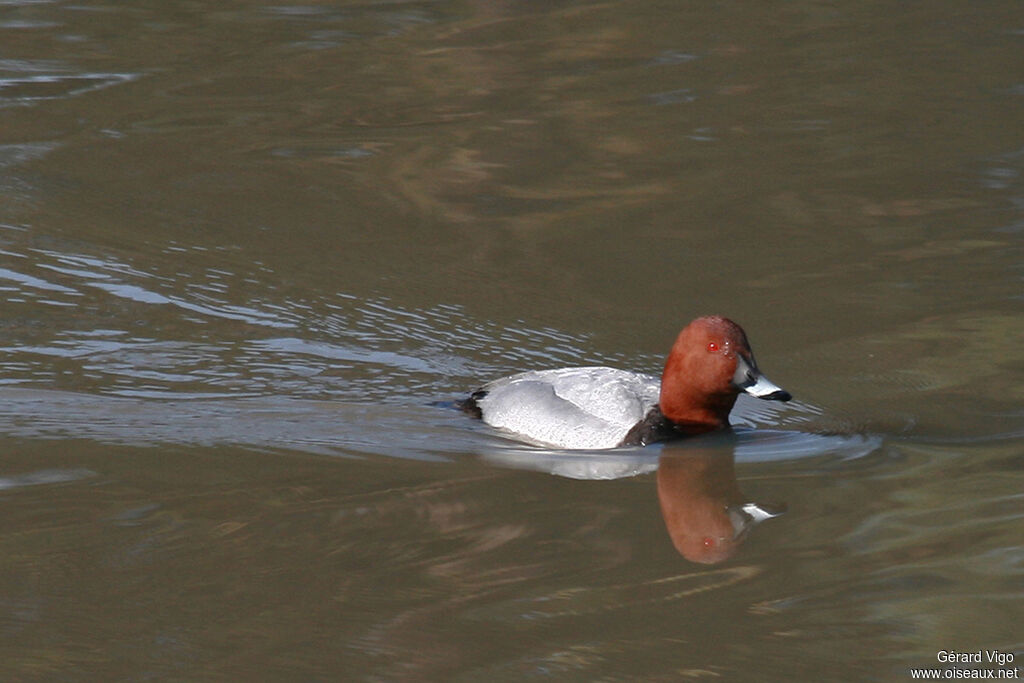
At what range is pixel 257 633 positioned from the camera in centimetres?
472

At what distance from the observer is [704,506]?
20.5ft

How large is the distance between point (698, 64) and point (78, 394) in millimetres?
7522

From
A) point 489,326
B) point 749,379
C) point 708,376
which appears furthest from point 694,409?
point 489,326

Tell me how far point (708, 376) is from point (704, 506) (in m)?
1.18

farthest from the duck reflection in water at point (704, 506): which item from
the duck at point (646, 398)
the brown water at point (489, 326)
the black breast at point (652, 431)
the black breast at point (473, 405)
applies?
the black breast at point (473, 405)

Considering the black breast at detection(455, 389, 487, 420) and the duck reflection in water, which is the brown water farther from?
the black breast at detection(455, 389, 487, 420)

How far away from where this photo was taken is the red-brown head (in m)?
7.24

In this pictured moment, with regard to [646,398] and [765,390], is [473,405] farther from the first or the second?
[765,390]

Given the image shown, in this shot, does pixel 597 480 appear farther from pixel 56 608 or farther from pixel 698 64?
pixel 698 64

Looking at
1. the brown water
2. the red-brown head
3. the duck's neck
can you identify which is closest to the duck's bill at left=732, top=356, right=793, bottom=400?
the red-brown head

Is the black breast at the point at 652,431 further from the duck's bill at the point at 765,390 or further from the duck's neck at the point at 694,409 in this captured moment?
the duck's bill at the point at 765,390

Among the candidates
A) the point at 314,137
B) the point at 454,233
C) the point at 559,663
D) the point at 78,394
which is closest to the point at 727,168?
the point at 454,233

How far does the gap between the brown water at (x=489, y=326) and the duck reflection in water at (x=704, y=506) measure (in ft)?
0.09

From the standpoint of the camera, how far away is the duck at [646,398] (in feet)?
23.8
